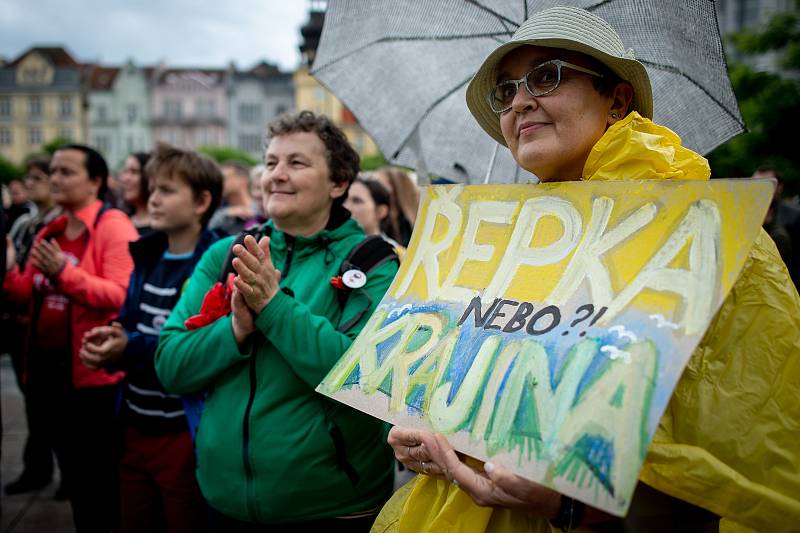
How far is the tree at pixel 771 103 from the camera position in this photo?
1316cm

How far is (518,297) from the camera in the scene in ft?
4.78

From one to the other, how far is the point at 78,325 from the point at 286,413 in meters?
2.12

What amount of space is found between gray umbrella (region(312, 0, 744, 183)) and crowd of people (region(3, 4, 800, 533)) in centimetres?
34

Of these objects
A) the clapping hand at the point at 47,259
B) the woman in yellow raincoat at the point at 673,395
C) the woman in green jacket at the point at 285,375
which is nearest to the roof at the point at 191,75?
the clapping hand at the point at 47,259

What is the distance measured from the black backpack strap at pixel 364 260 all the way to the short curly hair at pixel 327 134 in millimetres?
318

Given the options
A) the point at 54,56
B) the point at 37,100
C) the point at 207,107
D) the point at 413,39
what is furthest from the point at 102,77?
the point at 413,39

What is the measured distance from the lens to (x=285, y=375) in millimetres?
2152

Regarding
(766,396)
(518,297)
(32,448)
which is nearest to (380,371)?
(518,297)

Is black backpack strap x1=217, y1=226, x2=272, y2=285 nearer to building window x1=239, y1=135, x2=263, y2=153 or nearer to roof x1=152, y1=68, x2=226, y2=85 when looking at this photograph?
building window x1=239, y1=135, x2=263, y2=153

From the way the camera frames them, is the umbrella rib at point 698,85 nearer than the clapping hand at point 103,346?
Yes

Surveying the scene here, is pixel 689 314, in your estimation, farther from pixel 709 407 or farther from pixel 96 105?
pixel 96 105

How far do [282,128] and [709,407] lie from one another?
1.77 meters

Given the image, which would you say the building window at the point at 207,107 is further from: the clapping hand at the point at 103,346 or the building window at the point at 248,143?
the clapping hand at the point at 103,346

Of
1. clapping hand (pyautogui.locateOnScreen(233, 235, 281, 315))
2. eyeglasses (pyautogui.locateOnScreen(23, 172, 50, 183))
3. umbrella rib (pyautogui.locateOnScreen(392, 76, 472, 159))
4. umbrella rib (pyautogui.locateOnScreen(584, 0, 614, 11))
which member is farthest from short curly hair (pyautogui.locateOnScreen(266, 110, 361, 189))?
eyeglasses (pyautogui.locateOnScreen(23, 172, 50, 183))
